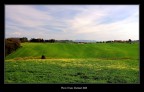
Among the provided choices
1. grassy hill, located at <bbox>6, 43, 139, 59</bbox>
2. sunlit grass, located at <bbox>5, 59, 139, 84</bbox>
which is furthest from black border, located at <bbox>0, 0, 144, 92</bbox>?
grassy hill, located at <bbox>6, 43, 139, 59</bbox>

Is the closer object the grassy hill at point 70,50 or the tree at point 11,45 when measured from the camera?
the tree at point 11,45

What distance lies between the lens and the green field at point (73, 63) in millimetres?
23062

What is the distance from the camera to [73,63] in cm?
2320

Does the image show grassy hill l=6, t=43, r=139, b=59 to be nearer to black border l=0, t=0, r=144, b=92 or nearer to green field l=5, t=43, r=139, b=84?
green field l=5, t=43, r=139, b=84

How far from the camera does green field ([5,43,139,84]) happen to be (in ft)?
75.7

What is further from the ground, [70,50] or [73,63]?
[70,50]

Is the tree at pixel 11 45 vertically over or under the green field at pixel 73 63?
over
